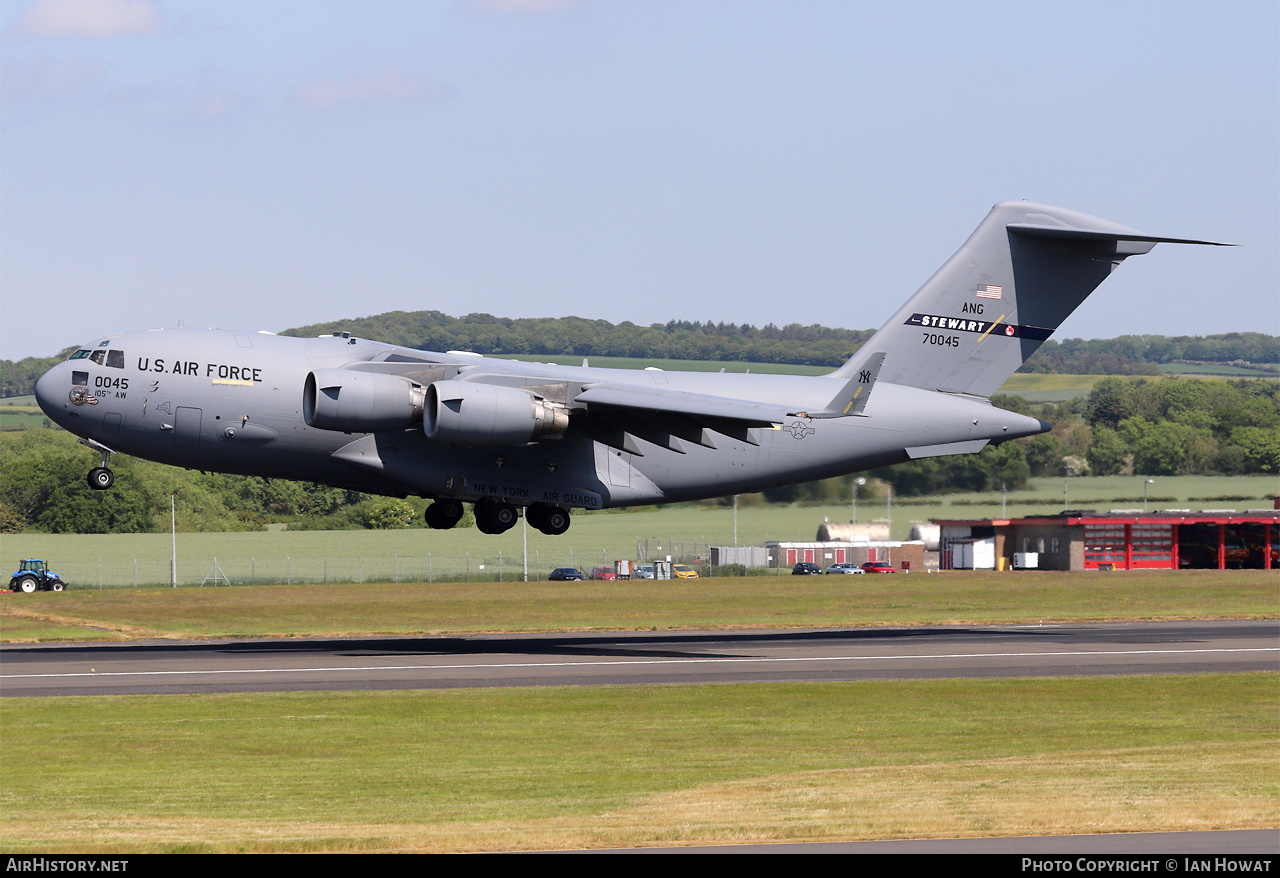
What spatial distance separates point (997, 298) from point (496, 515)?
489 inches

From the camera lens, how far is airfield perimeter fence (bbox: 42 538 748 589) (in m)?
58.7

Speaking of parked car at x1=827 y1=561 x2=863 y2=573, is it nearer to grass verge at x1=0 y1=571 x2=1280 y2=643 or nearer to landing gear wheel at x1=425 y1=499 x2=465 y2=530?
grass verge at x1=0 y1=571 x2=1280 y2=643

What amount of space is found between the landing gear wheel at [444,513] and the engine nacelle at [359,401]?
3941mm

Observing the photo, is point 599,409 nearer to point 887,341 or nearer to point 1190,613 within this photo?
point 887,341

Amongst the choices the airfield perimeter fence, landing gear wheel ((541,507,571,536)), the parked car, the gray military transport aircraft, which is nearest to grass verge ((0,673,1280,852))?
landing gear wheel ((541,507,571,536))

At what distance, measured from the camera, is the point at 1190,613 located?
154 ft

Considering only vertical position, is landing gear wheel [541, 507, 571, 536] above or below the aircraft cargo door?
below

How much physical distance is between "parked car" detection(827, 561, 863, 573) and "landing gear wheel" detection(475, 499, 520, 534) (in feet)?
124

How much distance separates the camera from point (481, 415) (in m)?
25.8

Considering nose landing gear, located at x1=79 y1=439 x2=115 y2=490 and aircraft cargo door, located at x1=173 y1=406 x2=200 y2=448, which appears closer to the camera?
aircraft cargo door, located at x1=173 y1=406 x2=200 y2=448

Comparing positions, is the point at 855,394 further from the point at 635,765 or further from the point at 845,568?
the point at 845,568

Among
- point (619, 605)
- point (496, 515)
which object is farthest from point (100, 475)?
point (619, 605)

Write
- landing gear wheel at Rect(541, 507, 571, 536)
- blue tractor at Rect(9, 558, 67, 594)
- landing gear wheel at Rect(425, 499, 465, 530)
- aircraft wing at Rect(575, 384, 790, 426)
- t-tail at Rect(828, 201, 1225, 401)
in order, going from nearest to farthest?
1. aircraft wing at Rect(575, 384, 790, 426)
2. landing gear wheel at Rect(541, 507, 571, 536)
3. landing gear wheel at Rect(425, 499, 465, 530)
4. t-tail at Rect(828, 201, 1225, 401)
5. blue tractor at Rect(9, 558, 67, 594)

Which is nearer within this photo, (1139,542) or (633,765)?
(633,765)
